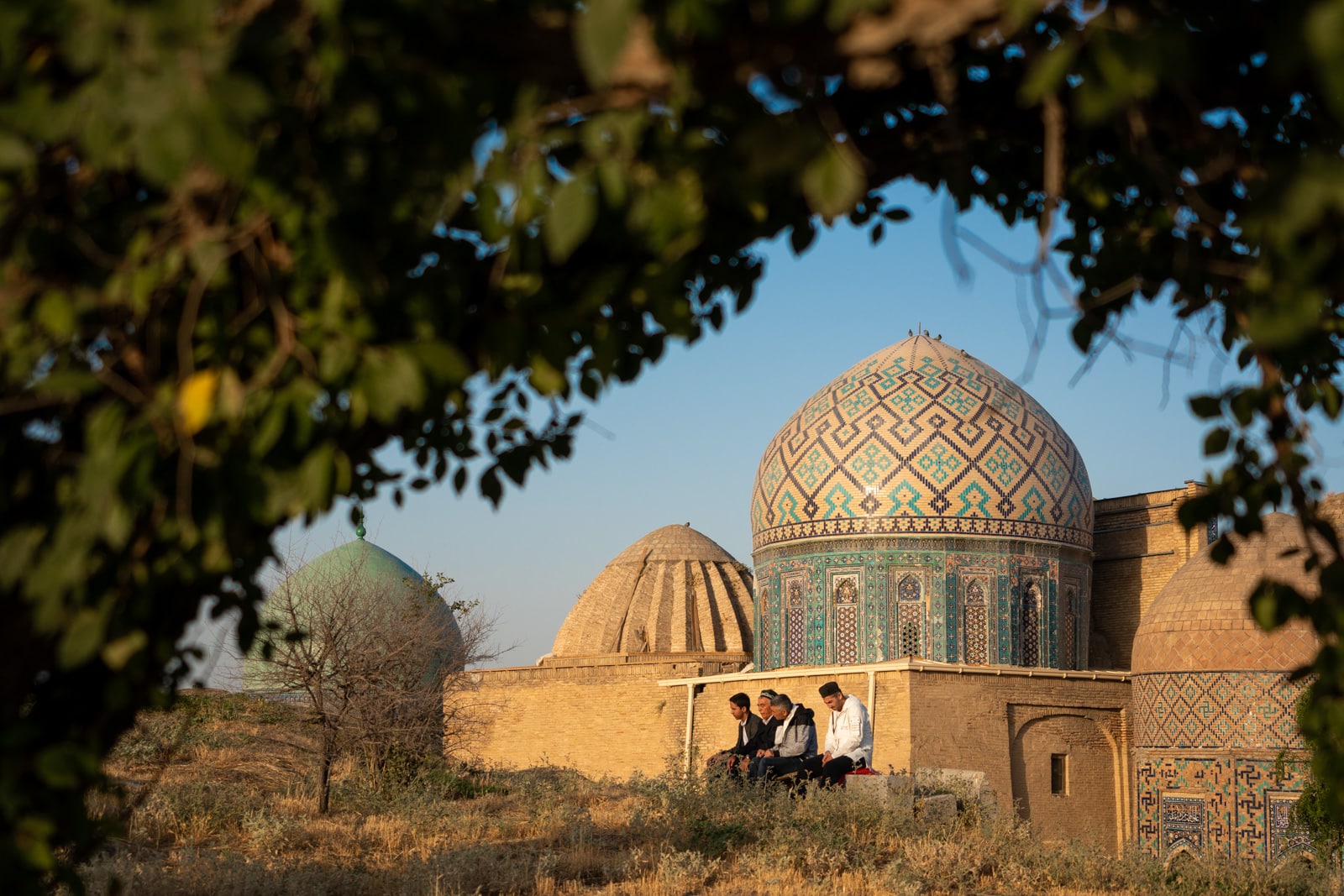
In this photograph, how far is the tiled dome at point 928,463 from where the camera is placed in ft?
62.1

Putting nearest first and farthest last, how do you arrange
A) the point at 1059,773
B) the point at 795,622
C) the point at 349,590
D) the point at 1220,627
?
1. the point at 349,590
2. the point at 1220,627
3. the point at 1059,773
4. the point at 795,622

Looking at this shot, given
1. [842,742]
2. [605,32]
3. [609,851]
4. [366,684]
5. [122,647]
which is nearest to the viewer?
[605,32]

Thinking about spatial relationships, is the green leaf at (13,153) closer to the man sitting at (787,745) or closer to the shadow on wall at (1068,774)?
the man sitting at (787,745)

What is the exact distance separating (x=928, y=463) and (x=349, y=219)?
1777 cm

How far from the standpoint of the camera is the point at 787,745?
28.5 ft

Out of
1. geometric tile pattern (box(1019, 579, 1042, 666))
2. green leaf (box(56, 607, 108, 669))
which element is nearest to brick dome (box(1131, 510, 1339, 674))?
geometric tile pattern (box(1019, 579, 1042, 666))

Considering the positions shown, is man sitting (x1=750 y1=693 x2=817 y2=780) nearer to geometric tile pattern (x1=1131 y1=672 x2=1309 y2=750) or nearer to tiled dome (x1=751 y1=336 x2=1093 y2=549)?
geometric tile pattern (x1=1131 y1=672 x2=1309 y2=750)

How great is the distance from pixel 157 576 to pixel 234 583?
22.4 inches

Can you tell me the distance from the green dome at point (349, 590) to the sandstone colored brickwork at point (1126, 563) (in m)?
10.2

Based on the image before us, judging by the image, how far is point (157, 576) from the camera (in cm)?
184

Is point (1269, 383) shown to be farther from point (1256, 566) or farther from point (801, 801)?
point (1256, 566)

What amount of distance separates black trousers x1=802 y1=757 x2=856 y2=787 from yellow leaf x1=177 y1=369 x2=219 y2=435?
282 inches

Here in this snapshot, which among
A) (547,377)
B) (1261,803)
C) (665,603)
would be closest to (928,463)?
(1261,803)

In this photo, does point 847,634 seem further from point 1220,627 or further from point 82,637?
point 82,637
